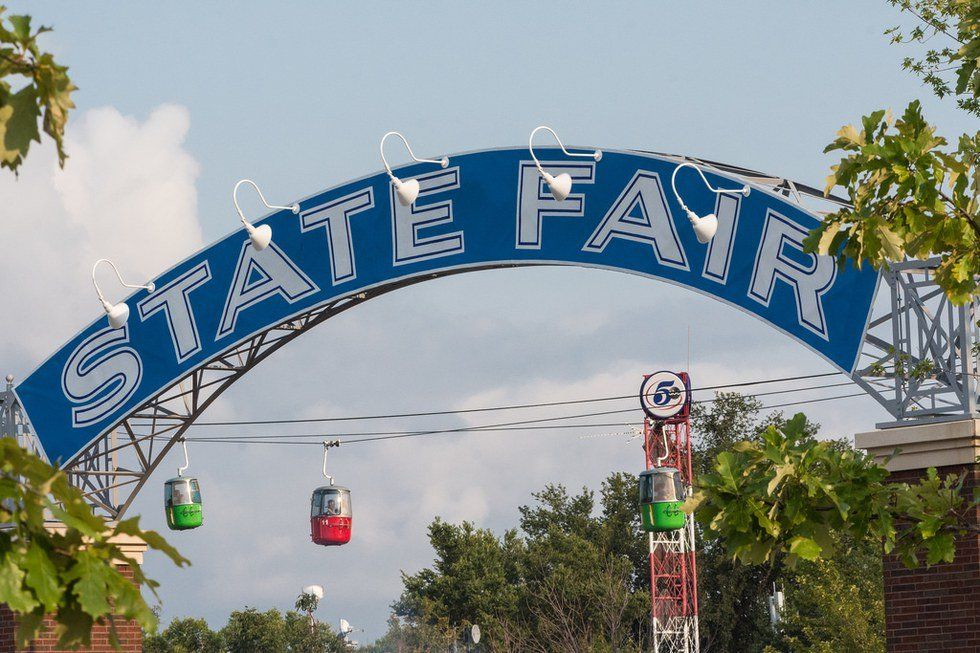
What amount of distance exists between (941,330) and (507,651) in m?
38.4

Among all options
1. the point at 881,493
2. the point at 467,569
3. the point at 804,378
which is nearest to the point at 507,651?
the point at 467,569

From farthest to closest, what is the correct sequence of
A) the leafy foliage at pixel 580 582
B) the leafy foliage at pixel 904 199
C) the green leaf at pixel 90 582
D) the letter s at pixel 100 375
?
1. the leafy foliage at pixel 580 582
2. the letter s at pixel 100 375
3. the leafy foliage at pixel 904 199
4. the green leaf at pixel 90 582

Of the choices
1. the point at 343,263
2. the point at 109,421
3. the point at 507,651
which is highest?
the point at 343,263

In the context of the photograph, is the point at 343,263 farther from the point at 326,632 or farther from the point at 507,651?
the point at 326,632

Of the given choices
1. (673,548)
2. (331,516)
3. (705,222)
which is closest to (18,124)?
(705,222)

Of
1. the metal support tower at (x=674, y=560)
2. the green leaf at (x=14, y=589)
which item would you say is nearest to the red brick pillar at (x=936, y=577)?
the green leaf at (x=14, y=589)

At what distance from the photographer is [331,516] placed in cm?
2361

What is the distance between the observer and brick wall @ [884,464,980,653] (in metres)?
12.2

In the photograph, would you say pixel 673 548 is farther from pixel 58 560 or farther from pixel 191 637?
pixel 58 560

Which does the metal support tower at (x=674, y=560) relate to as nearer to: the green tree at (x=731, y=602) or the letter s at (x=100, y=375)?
the green tree at (x=731, y=602)

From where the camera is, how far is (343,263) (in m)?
17.5

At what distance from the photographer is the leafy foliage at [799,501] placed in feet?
28.7

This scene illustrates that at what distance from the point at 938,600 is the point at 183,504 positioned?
1144 centimetres

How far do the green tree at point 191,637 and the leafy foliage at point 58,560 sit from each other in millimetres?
57351
